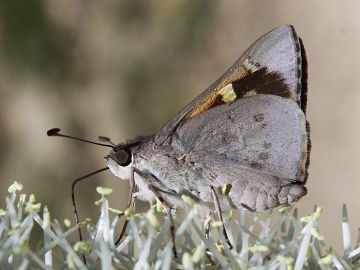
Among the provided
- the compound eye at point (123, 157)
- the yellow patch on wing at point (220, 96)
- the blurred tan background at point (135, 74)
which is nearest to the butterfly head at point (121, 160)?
the compound eye at point (123, 157)

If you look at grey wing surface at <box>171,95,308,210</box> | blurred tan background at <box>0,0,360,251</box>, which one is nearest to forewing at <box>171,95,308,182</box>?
grey wing surface at <box>171,95,308,210</box>

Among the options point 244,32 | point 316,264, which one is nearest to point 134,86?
point 244,32

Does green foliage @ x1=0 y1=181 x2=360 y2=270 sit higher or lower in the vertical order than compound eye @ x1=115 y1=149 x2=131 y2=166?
lower

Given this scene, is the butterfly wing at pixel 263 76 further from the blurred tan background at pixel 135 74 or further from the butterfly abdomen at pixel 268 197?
the blurred tan background at pixel 135 74

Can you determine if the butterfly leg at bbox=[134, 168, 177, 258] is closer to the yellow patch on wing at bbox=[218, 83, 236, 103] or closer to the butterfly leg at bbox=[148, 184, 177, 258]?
the butterfly leg at bbox=[148, 184, 177, 258]

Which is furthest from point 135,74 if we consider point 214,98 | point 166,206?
point 166,206

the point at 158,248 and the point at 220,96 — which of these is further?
the point at 220,96

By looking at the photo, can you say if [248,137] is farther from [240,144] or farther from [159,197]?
[159,197]
